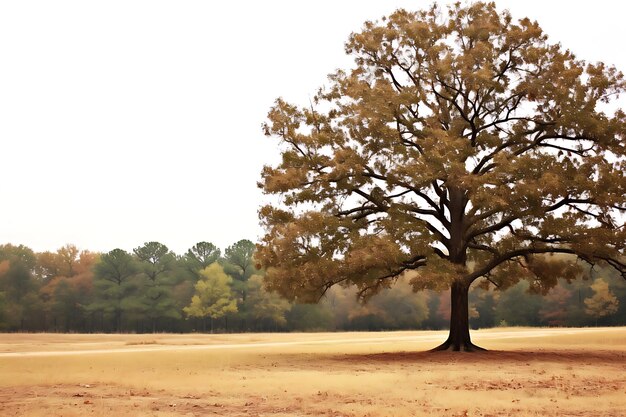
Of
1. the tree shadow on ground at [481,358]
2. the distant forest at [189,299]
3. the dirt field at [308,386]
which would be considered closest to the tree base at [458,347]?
the tree shadow on ground at [481,358]

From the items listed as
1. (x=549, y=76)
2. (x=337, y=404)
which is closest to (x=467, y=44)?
(x=549, y=76)

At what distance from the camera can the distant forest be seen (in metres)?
91.4

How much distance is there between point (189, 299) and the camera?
3782 inches

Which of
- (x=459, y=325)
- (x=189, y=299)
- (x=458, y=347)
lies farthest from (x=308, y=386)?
(x=189, y=299)

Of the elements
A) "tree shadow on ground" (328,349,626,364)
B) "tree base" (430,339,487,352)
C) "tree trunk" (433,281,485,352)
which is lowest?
"tree shadow on ground" (328,349,626,364)

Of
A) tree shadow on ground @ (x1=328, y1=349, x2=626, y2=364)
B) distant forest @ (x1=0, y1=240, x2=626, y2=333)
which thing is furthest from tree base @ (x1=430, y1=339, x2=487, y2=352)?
distant forest @ (x1=0, y1=240, x2=626, y2=333)

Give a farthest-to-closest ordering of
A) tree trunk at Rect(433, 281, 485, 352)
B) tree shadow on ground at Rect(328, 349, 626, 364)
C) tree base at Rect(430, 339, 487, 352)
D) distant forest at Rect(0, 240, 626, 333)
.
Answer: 1. distant forest at Rect(0, 240, 626, 333)
2. tree trunk at Rect(433, 281, 485, 352)
3. tree base at Rect(430, 339, 487, 352)
4. tree shadow on ground at Rect(328, 349, 626, 364)

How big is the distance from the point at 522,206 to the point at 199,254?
265 feet

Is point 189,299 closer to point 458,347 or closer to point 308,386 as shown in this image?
point 458,347

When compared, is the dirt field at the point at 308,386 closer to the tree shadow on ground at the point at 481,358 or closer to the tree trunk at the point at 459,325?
the tree shadow on ground at the point at 481,358

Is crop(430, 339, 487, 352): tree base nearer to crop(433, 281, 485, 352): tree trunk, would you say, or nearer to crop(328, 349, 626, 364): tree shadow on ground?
crop(433, 281, 485, 352): tree trunk

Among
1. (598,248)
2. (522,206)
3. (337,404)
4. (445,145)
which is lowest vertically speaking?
(337,404)

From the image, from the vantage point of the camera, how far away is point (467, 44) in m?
33.2

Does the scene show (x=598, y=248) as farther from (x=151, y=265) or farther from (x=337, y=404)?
(x=151, y=265)
